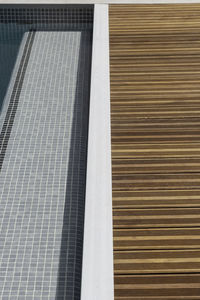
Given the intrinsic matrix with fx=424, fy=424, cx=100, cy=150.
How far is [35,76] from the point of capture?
6160mm

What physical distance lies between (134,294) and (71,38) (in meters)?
5.18

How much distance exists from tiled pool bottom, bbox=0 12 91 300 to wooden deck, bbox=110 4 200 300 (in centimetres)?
62

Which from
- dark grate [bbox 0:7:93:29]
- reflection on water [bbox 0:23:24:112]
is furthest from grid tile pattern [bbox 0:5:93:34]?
reflection on water [bbox 0:23:24:112]

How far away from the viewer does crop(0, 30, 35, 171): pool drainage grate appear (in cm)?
505

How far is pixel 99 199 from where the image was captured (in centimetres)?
366

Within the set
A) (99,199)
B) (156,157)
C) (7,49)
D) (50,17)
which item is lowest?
(99,199)

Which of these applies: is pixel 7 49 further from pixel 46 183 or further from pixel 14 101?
pixel 46 183

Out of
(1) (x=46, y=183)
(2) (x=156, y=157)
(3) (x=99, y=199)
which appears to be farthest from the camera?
(1) (x=46, y=183)

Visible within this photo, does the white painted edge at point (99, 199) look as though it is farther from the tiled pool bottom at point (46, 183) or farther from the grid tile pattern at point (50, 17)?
the grid tile pattern at point (50, 17)

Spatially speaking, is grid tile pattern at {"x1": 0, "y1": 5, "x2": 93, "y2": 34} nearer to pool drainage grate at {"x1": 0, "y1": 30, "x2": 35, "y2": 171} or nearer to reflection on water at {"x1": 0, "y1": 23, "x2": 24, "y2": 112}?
reflection on water at {"x1": 0, "y1": 23, "x2": 24, "y2": 112}

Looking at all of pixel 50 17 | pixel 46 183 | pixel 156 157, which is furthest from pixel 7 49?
pixel 156 157

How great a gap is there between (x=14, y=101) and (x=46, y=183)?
1.61m

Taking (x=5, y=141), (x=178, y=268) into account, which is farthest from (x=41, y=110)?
(x=178, y=268)

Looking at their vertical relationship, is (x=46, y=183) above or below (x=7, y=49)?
below
